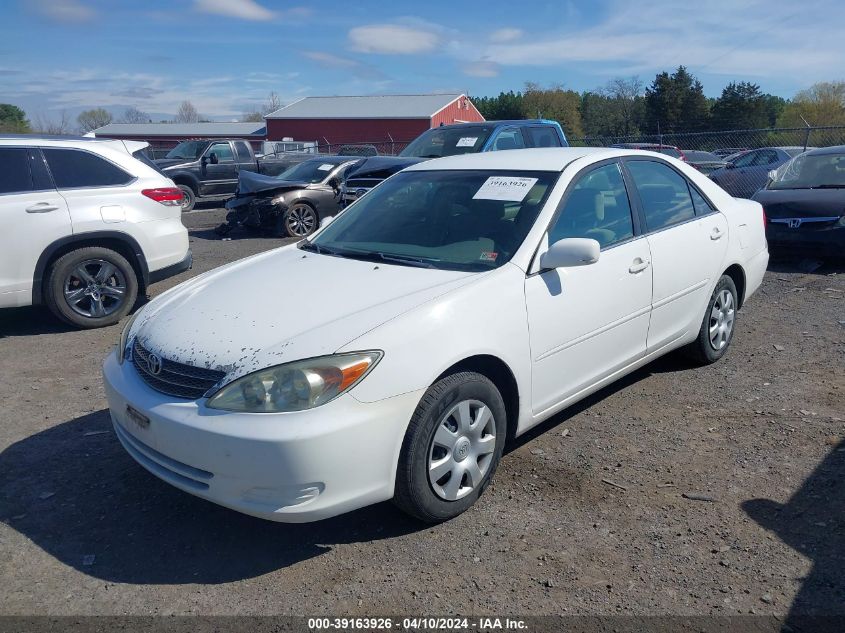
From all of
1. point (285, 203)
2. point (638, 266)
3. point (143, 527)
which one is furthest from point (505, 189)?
point (285, 203)

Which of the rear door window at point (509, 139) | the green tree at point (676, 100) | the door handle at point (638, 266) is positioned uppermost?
the green tree at point (676, 100)

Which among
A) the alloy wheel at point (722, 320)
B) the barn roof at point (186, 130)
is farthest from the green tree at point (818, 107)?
the alloy wheel at point (722, 320)

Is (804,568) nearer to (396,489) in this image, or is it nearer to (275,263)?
(396,489)

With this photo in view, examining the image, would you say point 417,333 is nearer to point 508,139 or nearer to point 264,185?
point 508,139

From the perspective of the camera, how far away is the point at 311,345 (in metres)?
3.02

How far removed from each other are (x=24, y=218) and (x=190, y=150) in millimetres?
14027

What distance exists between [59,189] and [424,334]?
16.4ft

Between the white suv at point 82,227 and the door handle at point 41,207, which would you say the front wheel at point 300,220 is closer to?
the white suv at point 82,227

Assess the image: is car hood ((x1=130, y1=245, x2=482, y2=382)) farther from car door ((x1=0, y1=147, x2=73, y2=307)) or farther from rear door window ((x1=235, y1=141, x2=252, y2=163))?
rear door window ((x1=235, y1=141, x2=252, y2=163))

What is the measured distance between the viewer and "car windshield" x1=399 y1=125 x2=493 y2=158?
35.9 ft

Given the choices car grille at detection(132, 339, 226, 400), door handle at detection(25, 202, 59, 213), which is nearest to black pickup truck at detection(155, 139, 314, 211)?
door handle at detection(25, 202, 59, 213)

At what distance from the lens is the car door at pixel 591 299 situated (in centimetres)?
370

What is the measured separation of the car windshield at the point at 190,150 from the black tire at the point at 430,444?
17730 mm

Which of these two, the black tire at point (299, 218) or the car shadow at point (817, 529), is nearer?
the car shadow at point (817, 529)
